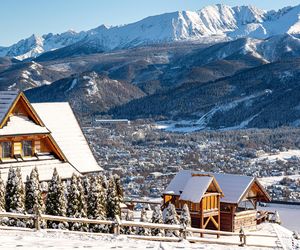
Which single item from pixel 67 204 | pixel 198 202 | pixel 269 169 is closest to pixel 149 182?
pixel 269 169

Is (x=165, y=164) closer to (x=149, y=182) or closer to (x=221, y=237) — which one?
(x=149, y=182)

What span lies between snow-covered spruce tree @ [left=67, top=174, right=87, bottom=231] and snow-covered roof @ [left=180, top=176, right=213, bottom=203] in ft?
24.5

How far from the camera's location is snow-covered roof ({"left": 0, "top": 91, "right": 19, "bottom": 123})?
2512 centimetres

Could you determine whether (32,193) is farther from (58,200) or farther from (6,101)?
(6,101)

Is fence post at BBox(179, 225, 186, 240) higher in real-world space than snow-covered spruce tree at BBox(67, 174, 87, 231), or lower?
lower

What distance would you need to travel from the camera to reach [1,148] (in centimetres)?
2533

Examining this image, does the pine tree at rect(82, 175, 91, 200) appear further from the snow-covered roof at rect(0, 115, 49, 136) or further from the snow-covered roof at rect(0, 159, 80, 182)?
the snow-covered roof at rect(0, 115, 49, 136)

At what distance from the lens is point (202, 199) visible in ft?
95.4

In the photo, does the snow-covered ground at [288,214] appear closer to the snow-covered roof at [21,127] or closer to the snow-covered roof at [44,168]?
the snow-covered roof at [44,168]

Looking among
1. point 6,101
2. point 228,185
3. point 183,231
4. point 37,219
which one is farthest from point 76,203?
point 228,185

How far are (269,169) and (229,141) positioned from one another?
50335mm

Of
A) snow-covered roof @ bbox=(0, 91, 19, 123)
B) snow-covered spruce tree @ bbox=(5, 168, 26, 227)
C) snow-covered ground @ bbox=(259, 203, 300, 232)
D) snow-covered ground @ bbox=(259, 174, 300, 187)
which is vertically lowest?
snow-covered ground @ bbox=(259, 203, 300, 232)

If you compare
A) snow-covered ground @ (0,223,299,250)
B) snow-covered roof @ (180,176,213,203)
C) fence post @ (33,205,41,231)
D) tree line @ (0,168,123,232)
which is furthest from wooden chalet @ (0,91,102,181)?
snow-covered ground @ (0,223,299,250)

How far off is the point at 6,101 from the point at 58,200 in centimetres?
553
